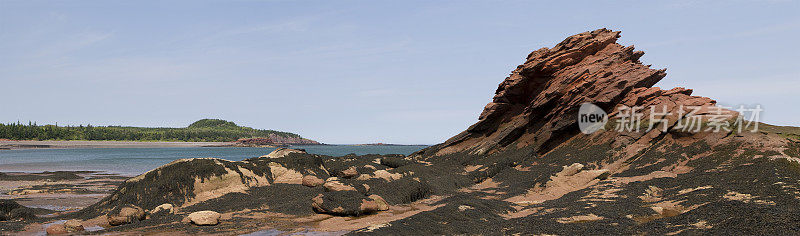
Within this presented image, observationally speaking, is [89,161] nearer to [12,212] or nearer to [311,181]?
[12,212]

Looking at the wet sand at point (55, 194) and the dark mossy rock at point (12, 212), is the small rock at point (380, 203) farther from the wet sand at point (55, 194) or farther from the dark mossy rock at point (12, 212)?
the wet sand at point (55, 194)

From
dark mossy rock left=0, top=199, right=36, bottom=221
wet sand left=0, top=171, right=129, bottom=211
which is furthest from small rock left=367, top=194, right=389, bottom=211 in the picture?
wet sand left=0, top=171, right=129, bottom=211

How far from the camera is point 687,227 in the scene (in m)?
12.5

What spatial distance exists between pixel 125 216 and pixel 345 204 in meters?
8.56

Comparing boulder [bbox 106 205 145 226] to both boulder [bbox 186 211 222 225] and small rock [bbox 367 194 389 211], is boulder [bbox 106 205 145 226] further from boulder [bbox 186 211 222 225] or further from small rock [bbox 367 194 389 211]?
small rock [bbox 367 194 389 211]

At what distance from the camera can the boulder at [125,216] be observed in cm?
1727

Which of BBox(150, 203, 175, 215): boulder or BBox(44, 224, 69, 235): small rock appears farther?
BBox(150, 203, 175, 215): boulder

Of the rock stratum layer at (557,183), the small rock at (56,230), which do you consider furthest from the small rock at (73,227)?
the rock stratum layer at (557,183)

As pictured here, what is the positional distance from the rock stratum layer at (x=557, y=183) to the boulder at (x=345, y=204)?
60 millimetres

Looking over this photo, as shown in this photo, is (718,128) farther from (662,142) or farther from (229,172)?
(229,172)

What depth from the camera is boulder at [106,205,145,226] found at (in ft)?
56.7

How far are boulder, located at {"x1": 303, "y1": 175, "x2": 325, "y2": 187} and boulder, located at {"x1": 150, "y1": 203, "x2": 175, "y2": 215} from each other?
272 inches

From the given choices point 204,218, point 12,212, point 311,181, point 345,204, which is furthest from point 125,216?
point 311,181

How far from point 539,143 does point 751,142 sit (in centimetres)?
1541
